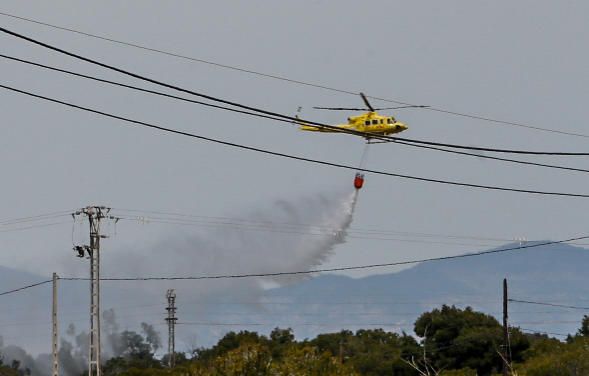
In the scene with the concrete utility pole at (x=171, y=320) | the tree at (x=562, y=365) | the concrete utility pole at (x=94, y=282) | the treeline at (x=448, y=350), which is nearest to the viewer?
the concrete utility pole at (x=94, y=282)

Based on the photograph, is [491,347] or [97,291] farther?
[491,347]

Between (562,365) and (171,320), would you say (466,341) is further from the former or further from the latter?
(171,320)

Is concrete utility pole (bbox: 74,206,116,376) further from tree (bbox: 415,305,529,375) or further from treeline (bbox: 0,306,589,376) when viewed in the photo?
tree (bbox: 415,305,529,375)

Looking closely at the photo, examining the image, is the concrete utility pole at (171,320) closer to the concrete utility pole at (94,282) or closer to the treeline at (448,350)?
the treeline at (448,350)

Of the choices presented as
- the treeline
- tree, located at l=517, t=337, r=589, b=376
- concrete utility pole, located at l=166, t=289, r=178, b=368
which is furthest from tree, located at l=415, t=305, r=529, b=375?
concrete utility pole, located at l=166, t=289, r=178, b=368

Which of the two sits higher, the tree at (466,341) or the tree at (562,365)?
the tree at (466,341)

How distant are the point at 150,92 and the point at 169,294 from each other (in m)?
92.8

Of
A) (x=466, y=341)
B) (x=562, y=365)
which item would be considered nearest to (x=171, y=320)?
(x=562, y=365)

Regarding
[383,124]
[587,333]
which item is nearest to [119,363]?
[587,333]

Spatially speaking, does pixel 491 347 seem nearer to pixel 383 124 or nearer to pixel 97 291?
pixel 97 291

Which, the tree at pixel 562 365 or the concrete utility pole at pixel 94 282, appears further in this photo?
the tree at pixel 562 365

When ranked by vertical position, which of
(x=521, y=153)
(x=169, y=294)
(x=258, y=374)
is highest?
(x=169, y=294)

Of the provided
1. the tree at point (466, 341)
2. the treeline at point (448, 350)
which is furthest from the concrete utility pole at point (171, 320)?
the tree at point (466, 341)

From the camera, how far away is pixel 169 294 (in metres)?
127
